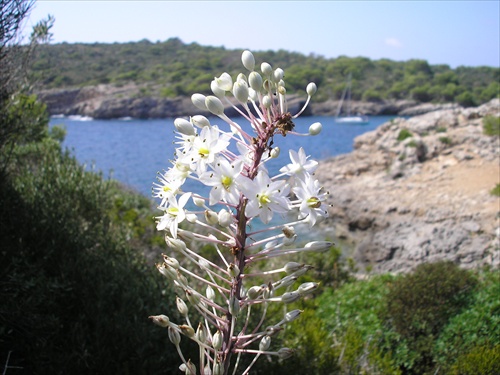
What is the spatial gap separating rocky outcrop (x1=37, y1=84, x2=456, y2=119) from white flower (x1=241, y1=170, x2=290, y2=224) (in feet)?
Answer: 196

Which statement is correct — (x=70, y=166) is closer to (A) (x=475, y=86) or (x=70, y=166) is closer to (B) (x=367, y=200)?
(B) (x=367, y=200)

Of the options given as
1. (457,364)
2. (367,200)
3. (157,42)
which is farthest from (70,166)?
(157,42)

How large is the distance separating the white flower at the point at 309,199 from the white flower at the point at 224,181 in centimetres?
25

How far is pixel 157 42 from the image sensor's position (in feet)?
352

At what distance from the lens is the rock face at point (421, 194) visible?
8867 millimetres

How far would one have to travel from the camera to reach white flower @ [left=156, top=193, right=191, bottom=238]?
1.92 metres

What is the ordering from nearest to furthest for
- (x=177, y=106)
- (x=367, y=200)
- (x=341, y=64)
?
(x=367, y=200)
(x=177, y=106)
(x=341, y=64)

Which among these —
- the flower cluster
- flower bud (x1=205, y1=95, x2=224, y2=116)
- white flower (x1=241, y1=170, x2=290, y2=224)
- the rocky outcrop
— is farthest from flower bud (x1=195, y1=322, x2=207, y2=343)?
the rocky outcrop

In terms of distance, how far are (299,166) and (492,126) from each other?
18.0 metres

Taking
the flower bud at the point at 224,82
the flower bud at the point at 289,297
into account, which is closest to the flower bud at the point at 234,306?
the flower bud at the point at 289,297

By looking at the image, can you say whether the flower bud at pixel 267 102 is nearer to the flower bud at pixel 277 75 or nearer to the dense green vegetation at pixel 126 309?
the flower bud at pixel 277 75

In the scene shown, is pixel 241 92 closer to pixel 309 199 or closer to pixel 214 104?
pixel 214 104

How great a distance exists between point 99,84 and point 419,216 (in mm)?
67692

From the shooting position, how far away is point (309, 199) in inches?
73.9
